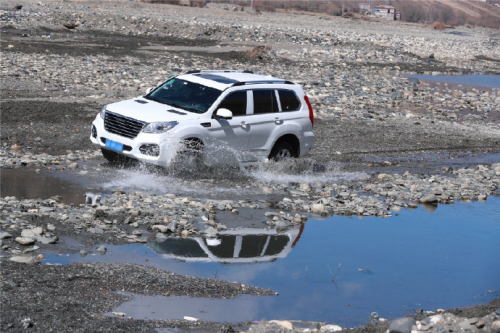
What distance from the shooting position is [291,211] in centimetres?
1232

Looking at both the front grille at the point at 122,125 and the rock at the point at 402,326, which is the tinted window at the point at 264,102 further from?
the rock at the point at 402,326

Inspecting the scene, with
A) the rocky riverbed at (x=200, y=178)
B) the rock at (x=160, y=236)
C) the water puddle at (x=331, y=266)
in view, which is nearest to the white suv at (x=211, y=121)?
the rocky riverbed at (x=200, y=178)

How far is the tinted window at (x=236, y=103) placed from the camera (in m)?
13.8

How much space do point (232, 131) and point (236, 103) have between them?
0.59 metres

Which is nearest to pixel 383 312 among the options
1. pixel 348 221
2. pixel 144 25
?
pixel 348 221

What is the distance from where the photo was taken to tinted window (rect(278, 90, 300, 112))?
14788 mm

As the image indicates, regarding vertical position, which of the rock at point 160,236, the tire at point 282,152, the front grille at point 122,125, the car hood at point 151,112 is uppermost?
the car hood at point 151,112

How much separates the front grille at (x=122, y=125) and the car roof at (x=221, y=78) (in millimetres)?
1817

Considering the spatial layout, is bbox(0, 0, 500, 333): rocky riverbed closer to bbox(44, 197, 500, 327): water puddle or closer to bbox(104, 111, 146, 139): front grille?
bbox(44, 197, 500, 327): water puddle

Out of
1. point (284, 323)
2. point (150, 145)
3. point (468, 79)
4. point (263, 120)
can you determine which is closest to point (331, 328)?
point (284, 323)

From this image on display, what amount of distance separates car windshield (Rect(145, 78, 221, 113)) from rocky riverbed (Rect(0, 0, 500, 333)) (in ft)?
4.80

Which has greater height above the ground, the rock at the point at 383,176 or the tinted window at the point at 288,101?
the tinted window at the point at 288,101

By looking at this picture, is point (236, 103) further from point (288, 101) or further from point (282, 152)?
point (282, 152)

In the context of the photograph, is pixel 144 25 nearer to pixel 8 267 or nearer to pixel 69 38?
pixel 69 38
